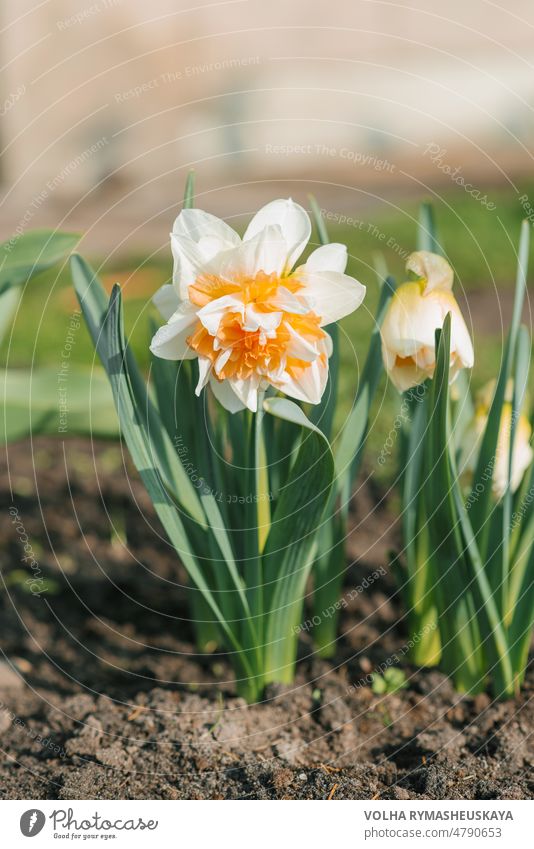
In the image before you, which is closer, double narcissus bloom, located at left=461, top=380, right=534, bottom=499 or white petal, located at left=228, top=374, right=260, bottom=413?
white petal, located at left=228, top=374, right=260, bottom=413

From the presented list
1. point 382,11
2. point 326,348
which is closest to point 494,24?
point 382,11

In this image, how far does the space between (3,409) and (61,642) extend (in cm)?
51

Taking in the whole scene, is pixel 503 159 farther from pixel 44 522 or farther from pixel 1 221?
pixel 44 522

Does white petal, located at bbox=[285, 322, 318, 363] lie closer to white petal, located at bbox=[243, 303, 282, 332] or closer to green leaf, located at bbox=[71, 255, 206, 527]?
white petal, located at bbox=[243, 303, 282, 332]
